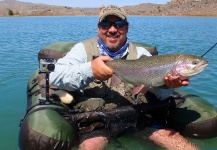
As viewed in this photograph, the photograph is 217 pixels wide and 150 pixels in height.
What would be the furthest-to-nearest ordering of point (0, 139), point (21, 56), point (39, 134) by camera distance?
1. point (21, 56)
2. point (0, 139)
3. point (39, 134)

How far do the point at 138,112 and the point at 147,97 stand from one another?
44cm

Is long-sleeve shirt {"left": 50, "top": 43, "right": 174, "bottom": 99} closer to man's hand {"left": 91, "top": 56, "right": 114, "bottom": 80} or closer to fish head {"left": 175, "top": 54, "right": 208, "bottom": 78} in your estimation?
man's hand {"left": 91, "top": 56, "right": 114, "bottom": 80}

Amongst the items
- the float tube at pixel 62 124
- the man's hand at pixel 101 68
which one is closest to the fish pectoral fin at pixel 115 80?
the man's hand at pixel 101 68

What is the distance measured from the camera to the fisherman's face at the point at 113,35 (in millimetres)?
4958

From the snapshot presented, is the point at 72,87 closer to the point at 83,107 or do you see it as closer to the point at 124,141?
the point at 83,107

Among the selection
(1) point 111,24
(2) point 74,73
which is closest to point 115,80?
(2) point 74,73

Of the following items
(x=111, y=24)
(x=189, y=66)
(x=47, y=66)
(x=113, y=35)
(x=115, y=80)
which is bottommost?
(x=115, y=80)

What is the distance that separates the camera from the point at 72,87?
189 inches

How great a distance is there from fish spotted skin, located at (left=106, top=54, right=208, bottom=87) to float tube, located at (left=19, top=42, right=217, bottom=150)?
3.26 ft

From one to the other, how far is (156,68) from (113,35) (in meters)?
0.94

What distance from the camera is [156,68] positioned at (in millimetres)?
4402

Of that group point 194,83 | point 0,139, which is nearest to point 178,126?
point 0,139

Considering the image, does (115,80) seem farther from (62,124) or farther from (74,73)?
(62,124)

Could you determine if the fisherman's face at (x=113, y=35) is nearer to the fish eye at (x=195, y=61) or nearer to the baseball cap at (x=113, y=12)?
the baseball cap at (x=113, y=12)
